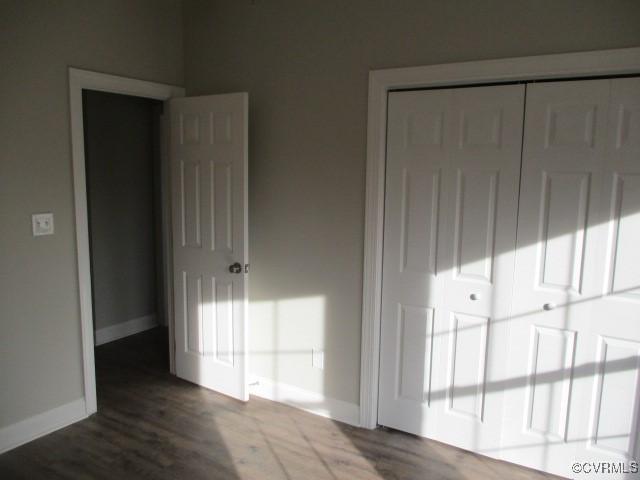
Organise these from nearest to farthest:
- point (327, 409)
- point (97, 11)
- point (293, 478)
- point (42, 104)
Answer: point (293, 478) < point (42, 104) < point (97, 11) < point (327, 409)

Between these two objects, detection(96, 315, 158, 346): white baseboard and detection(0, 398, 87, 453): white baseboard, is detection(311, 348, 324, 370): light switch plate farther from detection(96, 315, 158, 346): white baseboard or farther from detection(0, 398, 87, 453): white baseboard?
detection(96, 315, 158, 346): white baseboard

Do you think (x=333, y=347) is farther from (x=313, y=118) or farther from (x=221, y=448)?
(x=313, y=118)

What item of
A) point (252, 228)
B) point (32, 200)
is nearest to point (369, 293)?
point (252, 228)

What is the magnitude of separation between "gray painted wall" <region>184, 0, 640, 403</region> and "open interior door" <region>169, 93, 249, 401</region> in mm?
177

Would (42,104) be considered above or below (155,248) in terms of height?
above

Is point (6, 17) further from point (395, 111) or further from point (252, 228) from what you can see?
A: point (395, 111)

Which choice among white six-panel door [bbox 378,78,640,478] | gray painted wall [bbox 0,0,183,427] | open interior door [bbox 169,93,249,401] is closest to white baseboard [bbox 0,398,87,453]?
gray painted wall [bbox 0,0,183,427]

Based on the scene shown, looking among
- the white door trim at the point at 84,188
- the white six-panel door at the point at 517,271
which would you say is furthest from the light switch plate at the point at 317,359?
the white door trim at the point at 84,188

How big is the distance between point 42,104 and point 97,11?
67 cm

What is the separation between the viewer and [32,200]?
271 cm

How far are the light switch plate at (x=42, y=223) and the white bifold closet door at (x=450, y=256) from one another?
74.5 inches

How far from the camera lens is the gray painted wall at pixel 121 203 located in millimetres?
4133

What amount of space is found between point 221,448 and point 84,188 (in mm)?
1699

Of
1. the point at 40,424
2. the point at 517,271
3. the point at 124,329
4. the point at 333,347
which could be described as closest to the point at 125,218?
the point at 124,329
